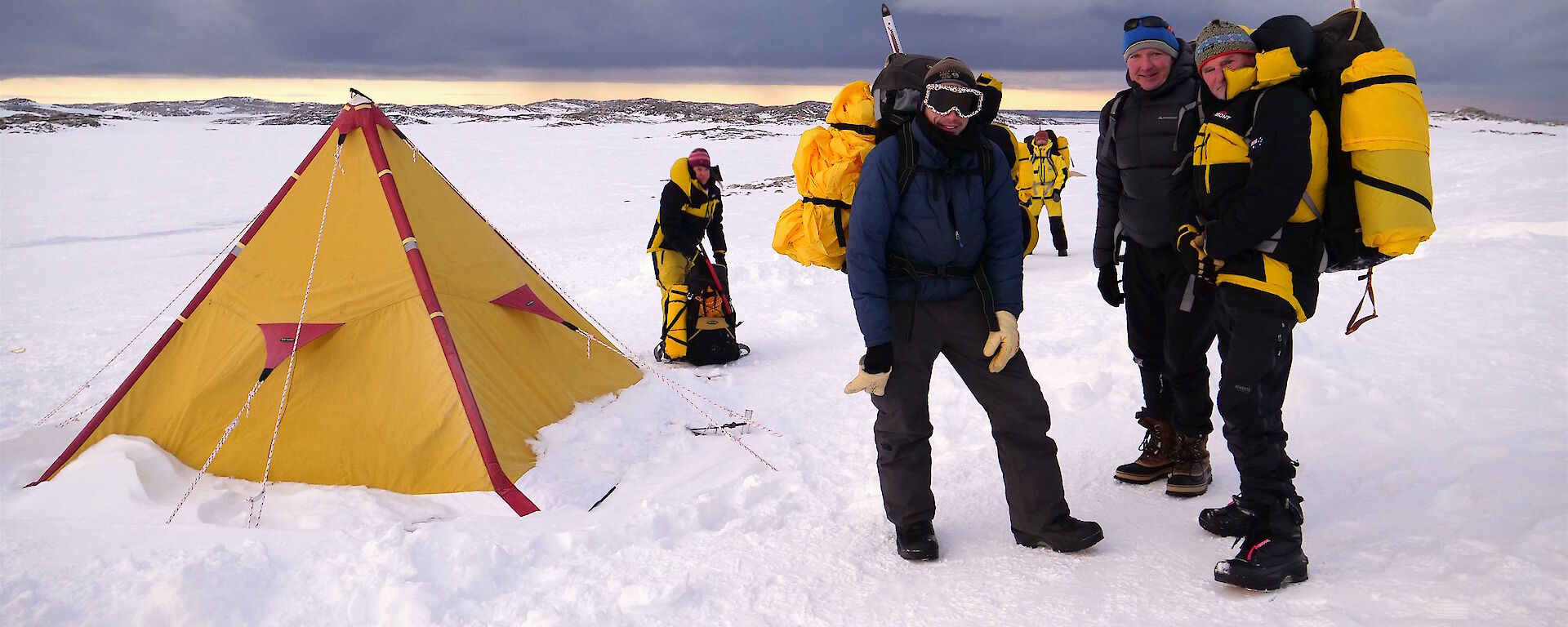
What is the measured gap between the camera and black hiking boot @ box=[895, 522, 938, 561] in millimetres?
3262

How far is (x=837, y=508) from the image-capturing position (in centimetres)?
387

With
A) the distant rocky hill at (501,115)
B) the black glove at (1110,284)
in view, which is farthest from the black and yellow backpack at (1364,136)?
the distant rocky hill at (501,115)

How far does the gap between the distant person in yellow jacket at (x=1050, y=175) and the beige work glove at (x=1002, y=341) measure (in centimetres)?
760

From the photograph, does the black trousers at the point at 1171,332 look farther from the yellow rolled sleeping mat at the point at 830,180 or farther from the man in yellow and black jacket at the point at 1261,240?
the yellow rolled sleeping mat at the point at 830,180

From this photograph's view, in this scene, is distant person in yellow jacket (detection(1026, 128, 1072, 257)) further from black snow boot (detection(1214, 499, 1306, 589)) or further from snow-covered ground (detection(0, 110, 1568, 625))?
black snow boot (detection(1214, 499, 1306, 589))

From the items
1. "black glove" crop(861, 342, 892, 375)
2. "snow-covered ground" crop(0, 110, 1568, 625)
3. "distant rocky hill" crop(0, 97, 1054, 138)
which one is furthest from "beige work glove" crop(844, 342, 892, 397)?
"distant rocky hill" crop(0, 97, 1054, 138)

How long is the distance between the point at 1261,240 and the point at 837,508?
1980mm

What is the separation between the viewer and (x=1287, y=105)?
9.32ft

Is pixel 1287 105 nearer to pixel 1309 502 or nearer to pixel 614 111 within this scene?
pixel 1309 502

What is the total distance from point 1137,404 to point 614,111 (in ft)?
242

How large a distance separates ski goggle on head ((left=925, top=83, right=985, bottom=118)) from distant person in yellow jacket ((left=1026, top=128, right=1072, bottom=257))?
25.1 feet

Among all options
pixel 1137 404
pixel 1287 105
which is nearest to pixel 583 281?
pixel 1137 404

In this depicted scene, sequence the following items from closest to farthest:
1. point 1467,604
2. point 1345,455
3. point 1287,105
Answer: point 1467,604
point 1287,105
point 1345,455

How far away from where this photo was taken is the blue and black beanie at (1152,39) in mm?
3629
